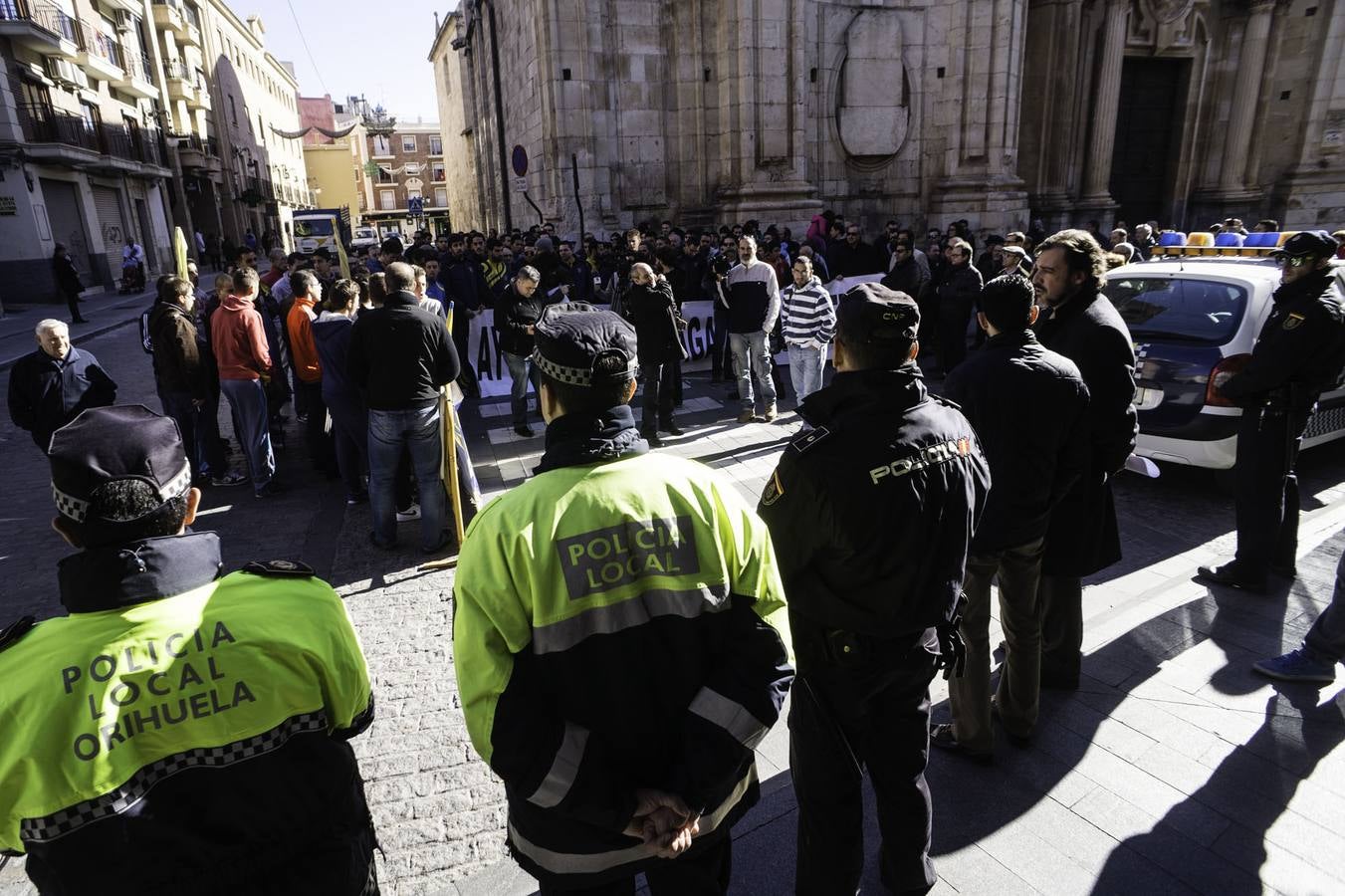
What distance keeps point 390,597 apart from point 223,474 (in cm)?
356

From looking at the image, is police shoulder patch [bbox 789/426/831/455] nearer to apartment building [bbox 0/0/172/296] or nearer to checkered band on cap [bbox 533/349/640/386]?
checkered band on cap [bbox 533/349/640/386]

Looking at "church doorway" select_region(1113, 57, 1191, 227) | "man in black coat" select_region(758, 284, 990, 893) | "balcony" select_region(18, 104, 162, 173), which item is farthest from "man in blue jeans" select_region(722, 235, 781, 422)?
"balcony" select_region(18, 104, 162, 173)

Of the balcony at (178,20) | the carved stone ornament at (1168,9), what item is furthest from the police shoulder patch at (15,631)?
the balcony at (178,20)

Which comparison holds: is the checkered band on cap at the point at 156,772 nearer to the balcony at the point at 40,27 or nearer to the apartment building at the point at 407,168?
the balcony at the point at 40,27

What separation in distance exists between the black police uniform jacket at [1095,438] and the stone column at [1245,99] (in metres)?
22.4

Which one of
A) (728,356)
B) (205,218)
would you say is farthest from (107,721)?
(205,218)

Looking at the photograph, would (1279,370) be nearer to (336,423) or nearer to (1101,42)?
(336,423)

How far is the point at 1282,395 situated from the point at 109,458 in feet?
18.1

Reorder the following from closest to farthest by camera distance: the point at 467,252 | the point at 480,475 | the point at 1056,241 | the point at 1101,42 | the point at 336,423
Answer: the point at 1056,241 < the point at 336,423 < the point at 480,475 < the point at 467,252 < the point at 1101,42

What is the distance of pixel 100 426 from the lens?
1.70m

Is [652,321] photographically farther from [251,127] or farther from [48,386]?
[251,127]

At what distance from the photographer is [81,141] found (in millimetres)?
27203

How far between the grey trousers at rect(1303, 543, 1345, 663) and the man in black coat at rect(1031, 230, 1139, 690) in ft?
3.20

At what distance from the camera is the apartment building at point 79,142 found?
76.7 ft
